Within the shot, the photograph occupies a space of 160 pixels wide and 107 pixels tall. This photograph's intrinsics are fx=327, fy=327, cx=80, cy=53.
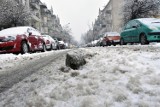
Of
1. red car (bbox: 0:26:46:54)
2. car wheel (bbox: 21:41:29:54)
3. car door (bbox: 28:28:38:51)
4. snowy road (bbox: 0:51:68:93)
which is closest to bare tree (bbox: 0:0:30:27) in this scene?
car door (bbox: 28:28:38:51)

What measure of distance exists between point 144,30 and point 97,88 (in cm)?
953

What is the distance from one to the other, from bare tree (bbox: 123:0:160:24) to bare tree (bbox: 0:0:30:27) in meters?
11.9

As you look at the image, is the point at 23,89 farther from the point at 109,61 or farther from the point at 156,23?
the point at 156,23

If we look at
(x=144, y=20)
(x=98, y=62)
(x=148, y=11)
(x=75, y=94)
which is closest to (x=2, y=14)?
(x=148, y=11)

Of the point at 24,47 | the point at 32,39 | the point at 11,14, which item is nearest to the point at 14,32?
the point at 24,47

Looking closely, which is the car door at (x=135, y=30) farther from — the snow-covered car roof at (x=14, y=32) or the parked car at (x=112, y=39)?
the parked car at (x=112, y=39)

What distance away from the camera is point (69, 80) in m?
5.18

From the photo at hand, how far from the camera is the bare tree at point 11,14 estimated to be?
1218 inches

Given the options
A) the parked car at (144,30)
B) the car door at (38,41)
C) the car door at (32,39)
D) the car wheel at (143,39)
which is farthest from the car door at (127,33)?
the car door at (32,39)

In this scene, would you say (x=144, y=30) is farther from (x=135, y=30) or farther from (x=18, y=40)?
(x=18, y=40)

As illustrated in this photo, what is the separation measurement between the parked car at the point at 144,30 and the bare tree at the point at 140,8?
22346 mm

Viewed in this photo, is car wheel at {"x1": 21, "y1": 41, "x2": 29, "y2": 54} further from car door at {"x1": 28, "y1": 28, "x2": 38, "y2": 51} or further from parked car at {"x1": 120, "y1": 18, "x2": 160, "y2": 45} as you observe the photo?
parked car at {"x1": 120, "y1": 18, "x2": 160, "y2": 45}

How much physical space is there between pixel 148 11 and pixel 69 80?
112 ft

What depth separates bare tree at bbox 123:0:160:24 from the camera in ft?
123
